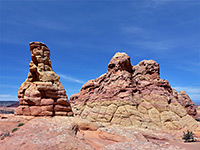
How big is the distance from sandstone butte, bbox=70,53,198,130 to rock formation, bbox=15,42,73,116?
45.9 feet

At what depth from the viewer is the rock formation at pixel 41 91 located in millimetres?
19656

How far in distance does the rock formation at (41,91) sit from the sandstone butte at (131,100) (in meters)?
14.0

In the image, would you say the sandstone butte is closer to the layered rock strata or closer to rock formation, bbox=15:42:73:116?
the layered rock strata

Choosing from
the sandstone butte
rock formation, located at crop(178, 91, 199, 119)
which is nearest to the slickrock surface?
the sandstone butte

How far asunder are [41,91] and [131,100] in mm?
19926

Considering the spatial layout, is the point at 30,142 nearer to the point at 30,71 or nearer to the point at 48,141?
the point at 48,141

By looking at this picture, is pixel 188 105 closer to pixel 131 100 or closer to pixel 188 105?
pixel 188 105

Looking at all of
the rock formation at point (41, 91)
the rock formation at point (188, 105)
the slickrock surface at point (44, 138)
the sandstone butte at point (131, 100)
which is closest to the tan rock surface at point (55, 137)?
the slickrock surface at point (44, 138)

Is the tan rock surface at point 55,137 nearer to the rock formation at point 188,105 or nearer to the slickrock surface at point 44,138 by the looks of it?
the slickrock surface at point 44,138

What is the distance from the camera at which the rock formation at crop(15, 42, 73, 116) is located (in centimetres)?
1966

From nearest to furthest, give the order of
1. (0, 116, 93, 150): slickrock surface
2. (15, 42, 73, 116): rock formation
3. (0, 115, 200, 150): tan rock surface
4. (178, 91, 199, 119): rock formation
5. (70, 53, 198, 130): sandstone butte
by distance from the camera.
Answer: (0, 116, 93, 150): slickrock surface, (0, 115, 200, 150): tan rock surface, (15, 42, 73, 116): rock formation, (70, 53, 198, 130): sandstone butte, (178, 91, 199, 119): rock formation

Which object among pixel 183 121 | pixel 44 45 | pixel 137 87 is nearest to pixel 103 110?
pixel 137 87

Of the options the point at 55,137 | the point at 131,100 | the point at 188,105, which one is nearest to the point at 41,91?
the point at 55,137

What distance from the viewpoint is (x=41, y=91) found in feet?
66.9
